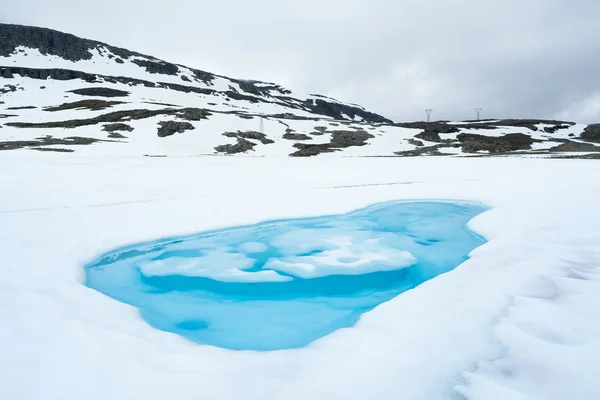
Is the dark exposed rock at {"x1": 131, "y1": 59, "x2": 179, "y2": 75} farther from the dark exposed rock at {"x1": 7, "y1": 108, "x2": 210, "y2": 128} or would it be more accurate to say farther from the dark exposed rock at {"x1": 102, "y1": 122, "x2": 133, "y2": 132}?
the dark exposed rock at {"x1": 102, "y1": 122, "x2": 133, "y2": 132}

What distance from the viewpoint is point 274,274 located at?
6.04 m

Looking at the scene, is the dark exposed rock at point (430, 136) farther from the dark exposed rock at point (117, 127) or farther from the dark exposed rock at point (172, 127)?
the dark exposed rock at point (117, 127)

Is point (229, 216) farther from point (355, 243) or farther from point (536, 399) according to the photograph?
point (536, 399)

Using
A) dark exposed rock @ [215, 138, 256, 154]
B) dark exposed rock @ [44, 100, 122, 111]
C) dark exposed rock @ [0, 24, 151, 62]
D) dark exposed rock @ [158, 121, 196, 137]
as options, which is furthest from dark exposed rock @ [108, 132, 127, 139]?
dark exposed rock @ [0, 24, 151, 62]

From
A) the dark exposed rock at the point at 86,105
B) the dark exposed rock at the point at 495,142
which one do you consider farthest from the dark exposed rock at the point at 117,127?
the dark exposed rock at the point at 495,142

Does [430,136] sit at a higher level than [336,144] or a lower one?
higher

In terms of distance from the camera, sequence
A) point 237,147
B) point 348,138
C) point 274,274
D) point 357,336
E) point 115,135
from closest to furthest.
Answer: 1. point 357,336
2. point 274,274
3. point 115,135
4. point 237,147
5. point 348,138

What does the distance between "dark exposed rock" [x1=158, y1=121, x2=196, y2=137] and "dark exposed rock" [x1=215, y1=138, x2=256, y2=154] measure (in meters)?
5.41

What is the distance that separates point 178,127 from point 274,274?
3511cm

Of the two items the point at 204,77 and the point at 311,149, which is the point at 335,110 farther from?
the point at 311,149

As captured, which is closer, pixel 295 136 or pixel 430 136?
pixel 295 136

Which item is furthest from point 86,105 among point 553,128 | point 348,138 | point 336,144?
point 553,128

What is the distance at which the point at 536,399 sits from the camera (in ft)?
7.71

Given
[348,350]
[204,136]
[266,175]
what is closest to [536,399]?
[348,350]
